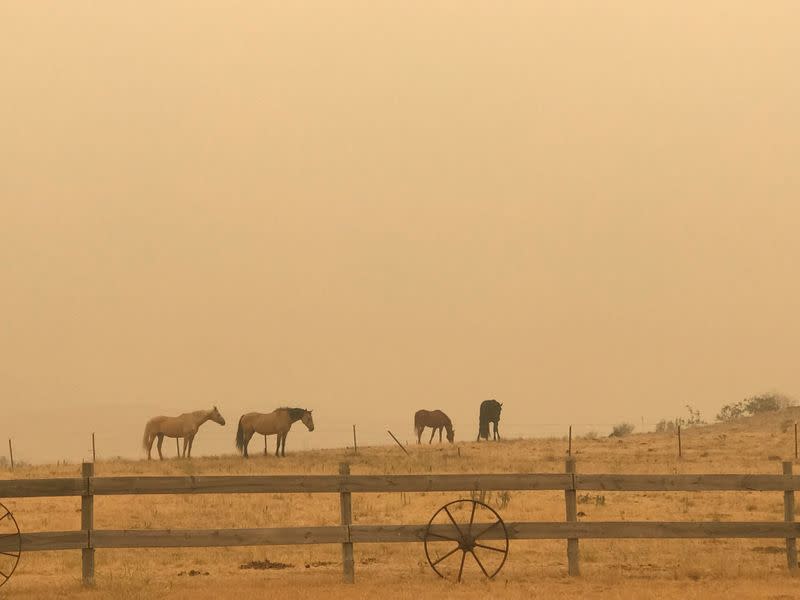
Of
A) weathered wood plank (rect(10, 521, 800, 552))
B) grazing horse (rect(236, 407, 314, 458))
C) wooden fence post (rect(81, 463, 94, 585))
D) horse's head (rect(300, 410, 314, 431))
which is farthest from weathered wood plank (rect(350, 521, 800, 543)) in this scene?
horse's head (rect(300, 410, 314, 431))

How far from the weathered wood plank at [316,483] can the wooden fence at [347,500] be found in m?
0.01

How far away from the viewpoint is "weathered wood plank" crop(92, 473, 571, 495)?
12.8 m

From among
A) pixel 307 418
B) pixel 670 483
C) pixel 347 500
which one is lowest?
pixel 347 500

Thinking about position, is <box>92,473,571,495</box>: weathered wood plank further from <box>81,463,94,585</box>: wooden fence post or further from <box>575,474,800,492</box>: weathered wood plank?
<box>575,474,800,492</box>: weathered wood plank

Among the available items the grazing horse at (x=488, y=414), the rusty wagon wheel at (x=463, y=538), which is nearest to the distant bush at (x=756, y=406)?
the grazing horse at (x=488, y=414)

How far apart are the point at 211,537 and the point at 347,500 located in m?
1.68

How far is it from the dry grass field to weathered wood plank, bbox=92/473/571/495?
1.15m

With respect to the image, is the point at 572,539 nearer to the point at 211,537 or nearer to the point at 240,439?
the point at 211,537

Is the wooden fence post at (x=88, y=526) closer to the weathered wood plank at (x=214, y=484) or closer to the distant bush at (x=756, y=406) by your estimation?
the weathered wood plank at (x=214, y=484)

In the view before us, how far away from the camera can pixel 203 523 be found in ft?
68.4

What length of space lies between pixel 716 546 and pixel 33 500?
15.9 meters

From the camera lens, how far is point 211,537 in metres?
12.7

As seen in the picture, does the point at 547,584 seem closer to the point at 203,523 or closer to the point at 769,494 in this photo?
the point at 203,523

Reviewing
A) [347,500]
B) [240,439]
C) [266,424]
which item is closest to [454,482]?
[347,500]
